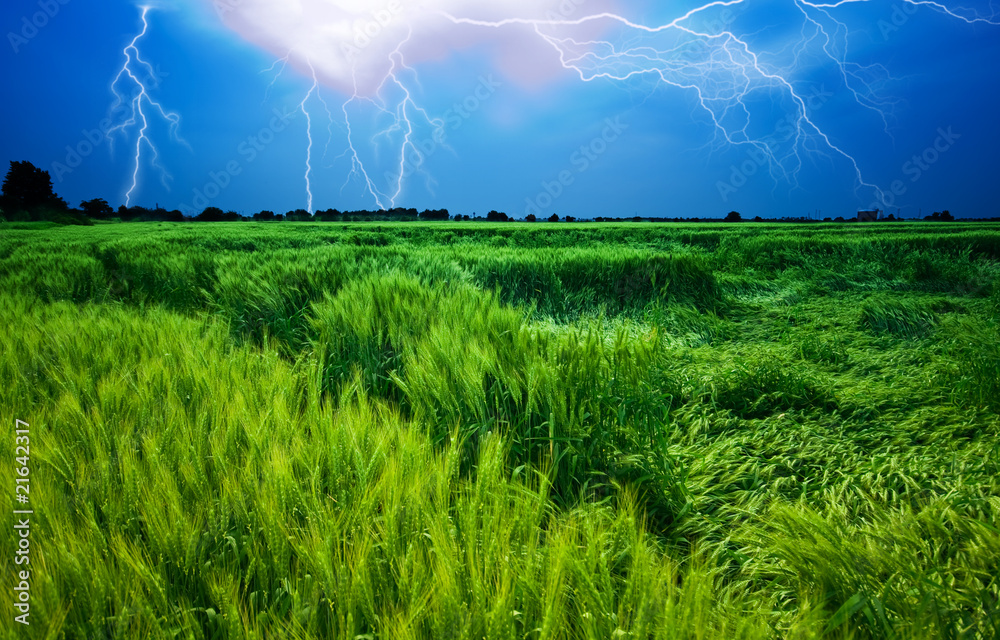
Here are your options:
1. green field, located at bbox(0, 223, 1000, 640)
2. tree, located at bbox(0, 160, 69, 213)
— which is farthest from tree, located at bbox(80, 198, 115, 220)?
green field, located at bbox(0, 223, 1000, 640)

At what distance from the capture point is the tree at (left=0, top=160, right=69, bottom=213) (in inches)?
1405

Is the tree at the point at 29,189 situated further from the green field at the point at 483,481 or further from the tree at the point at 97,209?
the green field at the point at 483,481

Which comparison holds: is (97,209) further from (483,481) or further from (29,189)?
(483,481)

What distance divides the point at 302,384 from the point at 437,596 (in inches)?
57.8

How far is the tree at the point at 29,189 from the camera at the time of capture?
3569 centimetres

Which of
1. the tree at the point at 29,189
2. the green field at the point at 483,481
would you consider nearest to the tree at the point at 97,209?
the tree at the point at 29,189

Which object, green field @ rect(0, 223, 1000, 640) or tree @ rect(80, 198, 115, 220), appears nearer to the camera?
green field @ rect(0, 223, 1000, 640)

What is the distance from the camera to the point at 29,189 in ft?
121

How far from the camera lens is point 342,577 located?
0.67 meters

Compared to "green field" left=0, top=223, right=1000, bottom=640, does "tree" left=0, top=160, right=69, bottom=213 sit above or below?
above

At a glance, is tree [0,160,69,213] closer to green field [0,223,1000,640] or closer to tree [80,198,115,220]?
tree [80,198,115,220]

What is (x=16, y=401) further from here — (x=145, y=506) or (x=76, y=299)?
(x=76, y=299)

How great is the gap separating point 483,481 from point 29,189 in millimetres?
56790

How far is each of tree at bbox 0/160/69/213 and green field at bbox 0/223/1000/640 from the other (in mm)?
50417
